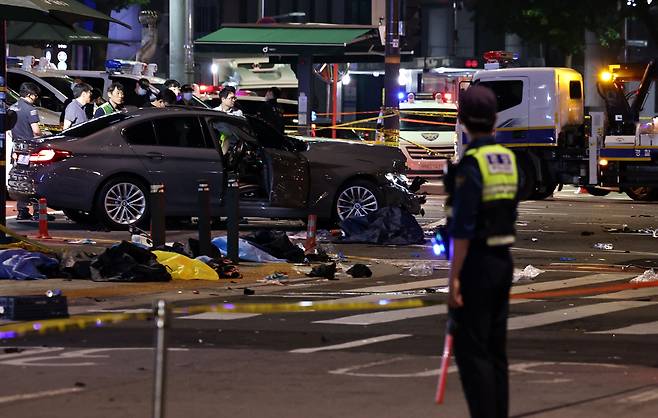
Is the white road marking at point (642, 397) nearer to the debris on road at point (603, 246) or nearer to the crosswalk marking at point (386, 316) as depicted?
the crosswalk marking at point (386, 316)

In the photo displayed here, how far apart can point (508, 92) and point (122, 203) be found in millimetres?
11899

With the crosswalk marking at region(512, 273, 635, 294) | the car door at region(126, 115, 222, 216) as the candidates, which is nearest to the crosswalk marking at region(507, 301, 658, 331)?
the crosswalk marking at region(512, 273, 635, 294)

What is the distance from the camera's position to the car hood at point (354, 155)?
73.7ft

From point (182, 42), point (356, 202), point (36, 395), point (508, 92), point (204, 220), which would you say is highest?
point (182, 42)

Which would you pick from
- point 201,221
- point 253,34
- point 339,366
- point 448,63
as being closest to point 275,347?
point 339,366

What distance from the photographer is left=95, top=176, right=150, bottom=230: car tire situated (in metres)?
21.6

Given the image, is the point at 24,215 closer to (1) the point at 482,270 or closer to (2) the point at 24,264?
(2) the point at 24,264

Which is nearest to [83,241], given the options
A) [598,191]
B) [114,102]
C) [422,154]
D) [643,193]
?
[114,102]

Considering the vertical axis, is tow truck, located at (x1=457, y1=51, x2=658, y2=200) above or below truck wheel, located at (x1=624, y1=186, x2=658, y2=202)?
above

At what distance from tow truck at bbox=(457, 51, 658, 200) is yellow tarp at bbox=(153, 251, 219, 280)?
593 inches

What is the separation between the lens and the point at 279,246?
18.5m

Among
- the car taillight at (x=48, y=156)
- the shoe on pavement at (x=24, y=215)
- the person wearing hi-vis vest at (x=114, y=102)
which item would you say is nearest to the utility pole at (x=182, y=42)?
the person wearing hi-vis vest at (x=114, y=102)

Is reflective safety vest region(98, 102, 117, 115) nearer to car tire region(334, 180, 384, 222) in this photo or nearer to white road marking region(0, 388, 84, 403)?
car tire region(334, 180, 384, 222)

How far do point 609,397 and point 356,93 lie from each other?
2685 inches
